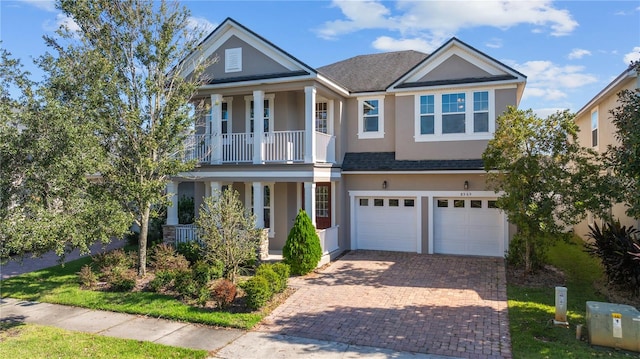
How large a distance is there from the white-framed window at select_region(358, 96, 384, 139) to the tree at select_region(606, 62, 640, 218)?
8396 millimetres

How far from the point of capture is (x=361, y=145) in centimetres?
1672

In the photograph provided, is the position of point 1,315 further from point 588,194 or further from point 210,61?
point 588,194

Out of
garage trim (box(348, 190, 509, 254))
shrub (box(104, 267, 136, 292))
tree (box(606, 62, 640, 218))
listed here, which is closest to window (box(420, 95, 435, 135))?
garage trim (box(348, 190, 509, 254))

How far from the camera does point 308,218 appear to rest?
1310cm

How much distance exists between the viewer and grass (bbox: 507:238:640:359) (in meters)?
7.17

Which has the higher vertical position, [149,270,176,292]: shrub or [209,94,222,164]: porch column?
[209,94,222,164]: porch column

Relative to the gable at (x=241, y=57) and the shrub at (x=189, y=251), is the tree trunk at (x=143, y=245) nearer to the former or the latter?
the shrub at (x=189, y=251)

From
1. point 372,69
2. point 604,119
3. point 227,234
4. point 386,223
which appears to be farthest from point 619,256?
point 372,69

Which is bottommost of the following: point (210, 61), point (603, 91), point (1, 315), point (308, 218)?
point (1, 315)

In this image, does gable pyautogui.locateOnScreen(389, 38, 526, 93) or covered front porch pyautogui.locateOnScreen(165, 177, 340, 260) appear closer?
gable pyautogui.locateOnScreen(389, 38, 526, 93)

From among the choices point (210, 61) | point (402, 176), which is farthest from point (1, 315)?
point (402, 176)

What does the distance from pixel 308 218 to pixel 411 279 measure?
143 inches

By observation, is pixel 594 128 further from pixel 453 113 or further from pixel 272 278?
pixel 272 278

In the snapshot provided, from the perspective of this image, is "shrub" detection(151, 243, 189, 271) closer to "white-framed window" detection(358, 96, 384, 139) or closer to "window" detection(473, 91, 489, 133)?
"white-framed window" detection(358, 96, 384, 139)
